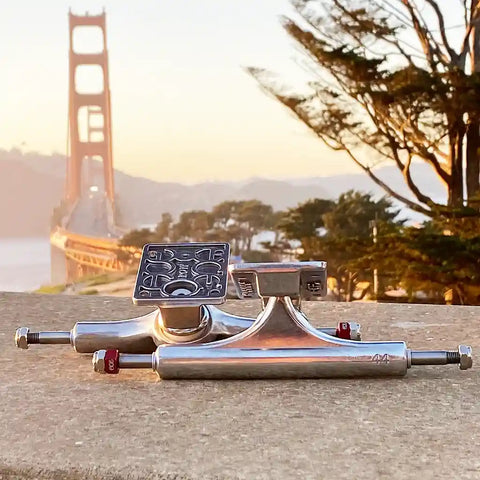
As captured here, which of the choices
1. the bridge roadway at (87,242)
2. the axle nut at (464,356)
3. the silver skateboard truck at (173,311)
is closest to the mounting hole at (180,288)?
the silver skateboard truck at (173,311)

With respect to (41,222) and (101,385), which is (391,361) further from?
(41,222)

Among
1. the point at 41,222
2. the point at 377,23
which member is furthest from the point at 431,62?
Result: the point at 41,222

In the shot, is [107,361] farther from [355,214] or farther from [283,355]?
[355,214]

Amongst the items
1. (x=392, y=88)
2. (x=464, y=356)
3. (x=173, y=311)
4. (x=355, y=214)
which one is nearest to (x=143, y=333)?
(x=173, y=311)

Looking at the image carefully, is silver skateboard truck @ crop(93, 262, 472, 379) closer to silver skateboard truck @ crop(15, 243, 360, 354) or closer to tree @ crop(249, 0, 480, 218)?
silver skateboard truck @ crop(15, 243, 360, 354)

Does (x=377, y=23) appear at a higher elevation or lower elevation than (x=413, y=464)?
higher

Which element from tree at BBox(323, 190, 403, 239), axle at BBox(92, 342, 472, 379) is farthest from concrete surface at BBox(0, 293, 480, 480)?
tree at BBox(323, 190, 403, 239)
